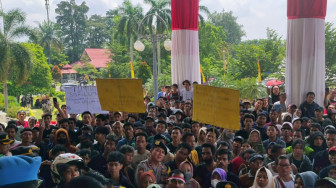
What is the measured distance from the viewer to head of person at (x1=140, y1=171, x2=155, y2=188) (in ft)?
15.1

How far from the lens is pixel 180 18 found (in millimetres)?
12367

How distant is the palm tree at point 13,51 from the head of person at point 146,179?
66.6 ft

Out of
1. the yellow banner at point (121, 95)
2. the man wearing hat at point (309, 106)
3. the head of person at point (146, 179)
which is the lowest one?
the head of person at point (146, 179)

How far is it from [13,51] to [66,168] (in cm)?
2195

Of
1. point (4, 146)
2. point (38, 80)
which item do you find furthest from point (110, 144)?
point (38, 80)

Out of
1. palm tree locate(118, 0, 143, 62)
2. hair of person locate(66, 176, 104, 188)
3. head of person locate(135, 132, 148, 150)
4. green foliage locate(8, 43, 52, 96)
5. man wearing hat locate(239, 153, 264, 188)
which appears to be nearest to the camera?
hair of person locate(66, 176, 104, 188)

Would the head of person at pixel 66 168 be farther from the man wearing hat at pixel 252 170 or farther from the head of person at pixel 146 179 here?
the man wearing hat at pixel 252 170

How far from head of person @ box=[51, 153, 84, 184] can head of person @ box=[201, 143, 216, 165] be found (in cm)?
195

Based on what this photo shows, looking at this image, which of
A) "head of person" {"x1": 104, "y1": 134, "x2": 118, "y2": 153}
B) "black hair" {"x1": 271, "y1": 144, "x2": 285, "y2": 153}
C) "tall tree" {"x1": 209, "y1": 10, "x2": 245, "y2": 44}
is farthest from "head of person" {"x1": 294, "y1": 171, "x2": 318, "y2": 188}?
"tall tree" {"x1": 209, "y1": 10, "x2": 245, "y2": 44}

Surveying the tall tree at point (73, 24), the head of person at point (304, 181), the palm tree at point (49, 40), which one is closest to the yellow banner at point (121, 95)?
the head of person at point (304, 181)

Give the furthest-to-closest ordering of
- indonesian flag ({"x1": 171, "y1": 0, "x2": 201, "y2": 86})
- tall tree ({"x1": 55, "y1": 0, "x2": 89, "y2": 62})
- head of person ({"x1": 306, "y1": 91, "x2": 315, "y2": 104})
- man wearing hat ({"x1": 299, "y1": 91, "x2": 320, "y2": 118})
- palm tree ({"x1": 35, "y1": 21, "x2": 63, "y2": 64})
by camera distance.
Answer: tall tree ({"x1": 55, "y1": 0, "x2": 89, "y2": 62}), palm tree ({"x1": 35, "y1": 21, "x2": 63, "y2": 64}), indonesian flag ({"x1": 171, "y1": 0, "x2": 201, "y2": 86}), head of person ({"x1": 306, "y1": 91, "x2": 315, "y2": 104}), man wearing hat ({"x1": 299, "y1": 91, "x2": 320, "y2": 118})

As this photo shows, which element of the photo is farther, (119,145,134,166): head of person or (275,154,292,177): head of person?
(119,145,134,166): head of person

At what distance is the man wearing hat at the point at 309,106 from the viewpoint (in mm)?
8859

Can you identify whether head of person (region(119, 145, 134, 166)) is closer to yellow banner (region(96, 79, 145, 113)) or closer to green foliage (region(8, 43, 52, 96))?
yellow banner (region(96, 79, 145, 113))
